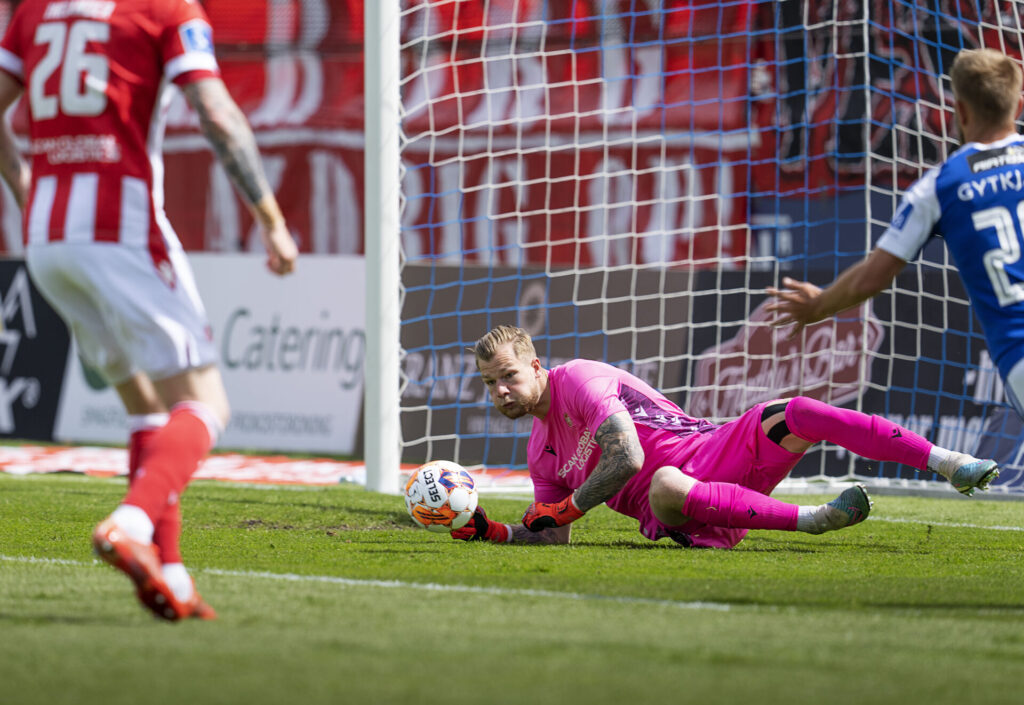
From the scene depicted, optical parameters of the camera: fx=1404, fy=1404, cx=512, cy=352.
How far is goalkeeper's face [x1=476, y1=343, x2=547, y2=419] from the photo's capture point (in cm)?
553

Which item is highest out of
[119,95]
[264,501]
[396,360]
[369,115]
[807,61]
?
[807,61]

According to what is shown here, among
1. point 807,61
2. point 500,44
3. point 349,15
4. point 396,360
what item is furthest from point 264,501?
point 349,15

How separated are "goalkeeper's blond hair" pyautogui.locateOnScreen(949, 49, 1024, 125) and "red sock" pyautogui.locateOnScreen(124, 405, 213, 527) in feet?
7.72

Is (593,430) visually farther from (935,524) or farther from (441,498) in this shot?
(935,524)

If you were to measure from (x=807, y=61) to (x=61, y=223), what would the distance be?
768 centimetres

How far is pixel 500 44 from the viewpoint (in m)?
14.6

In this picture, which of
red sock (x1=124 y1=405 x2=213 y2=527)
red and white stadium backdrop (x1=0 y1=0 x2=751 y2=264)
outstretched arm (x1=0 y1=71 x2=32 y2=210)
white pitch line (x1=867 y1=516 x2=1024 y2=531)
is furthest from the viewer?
red and white stadium backdrop (x1=0 y1=0 x2=751 y2=264)

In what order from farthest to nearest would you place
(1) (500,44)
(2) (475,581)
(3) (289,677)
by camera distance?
(1) (500,44)
(2) (475,581)
(3) (289,677)

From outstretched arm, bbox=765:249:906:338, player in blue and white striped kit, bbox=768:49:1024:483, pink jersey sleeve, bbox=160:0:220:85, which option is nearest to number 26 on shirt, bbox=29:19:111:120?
pink jersey sleeve, bbox=160:0:220:85

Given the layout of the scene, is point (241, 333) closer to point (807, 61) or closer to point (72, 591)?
point (807, 61)

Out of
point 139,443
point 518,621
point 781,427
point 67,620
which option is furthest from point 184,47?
→ point 781,427

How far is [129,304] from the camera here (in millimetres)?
3586

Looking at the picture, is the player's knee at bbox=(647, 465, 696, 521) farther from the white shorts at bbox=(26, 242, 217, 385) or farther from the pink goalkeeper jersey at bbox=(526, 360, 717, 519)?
the white shorts at bbox=(26, 242, 217, 385)

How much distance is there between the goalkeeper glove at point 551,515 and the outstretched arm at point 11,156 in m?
2.48
